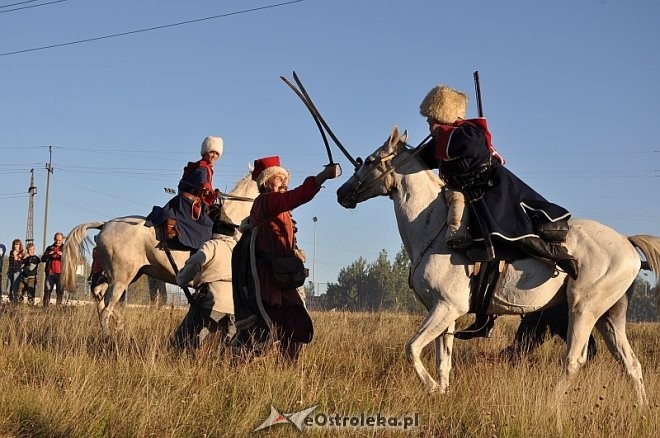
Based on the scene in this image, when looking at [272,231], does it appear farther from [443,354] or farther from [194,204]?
[194,204]

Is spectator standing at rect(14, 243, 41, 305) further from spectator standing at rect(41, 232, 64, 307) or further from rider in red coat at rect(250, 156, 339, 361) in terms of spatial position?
rider in red coat at rect(250, 156, 339, 361)

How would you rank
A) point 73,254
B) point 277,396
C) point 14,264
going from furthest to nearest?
1. point 14,264
2. point 73,254
3. point 277,396

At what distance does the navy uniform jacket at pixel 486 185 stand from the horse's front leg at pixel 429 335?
2.11 feet

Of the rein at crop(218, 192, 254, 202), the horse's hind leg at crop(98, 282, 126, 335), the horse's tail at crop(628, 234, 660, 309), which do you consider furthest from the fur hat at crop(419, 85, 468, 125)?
the horse's hind leg at crop(98, 282, 126, 335)

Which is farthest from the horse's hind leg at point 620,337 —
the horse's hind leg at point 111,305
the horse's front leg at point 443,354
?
the horse's hind leg at point 111,305

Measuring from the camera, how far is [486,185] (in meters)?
6.82

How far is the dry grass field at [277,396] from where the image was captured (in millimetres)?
5391

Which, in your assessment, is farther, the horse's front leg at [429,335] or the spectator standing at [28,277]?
the spectator standing at [28,277]

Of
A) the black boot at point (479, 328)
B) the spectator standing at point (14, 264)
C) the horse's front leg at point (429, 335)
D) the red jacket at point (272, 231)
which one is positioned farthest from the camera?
the spectator standing at point (14, 264)

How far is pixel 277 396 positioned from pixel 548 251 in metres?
2.32

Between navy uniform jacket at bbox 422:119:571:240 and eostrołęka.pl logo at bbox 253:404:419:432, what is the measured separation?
5.64 feet

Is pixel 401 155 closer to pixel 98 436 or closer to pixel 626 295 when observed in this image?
pixel 626 295

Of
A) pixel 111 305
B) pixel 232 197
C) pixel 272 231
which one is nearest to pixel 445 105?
pixel 272 231

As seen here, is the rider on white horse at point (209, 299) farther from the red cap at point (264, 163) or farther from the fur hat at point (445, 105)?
the fur hat at point (445, 105)
